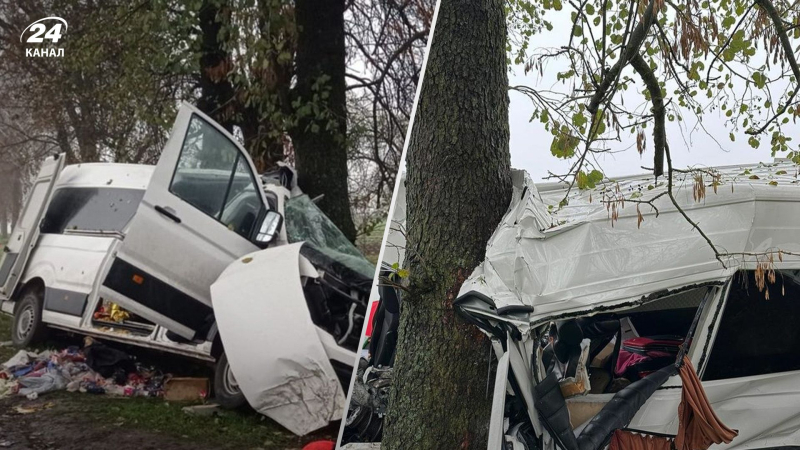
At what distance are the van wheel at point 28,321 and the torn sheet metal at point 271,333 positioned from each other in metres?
0.41

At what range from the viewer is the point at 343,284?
2041mm

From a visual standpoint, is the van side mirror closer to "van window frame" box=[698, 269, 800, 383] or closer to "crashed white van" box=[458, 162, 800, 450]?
"crashed white van" box=[458, 162, 800, 450]

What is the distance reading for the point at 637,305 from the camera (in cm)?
265

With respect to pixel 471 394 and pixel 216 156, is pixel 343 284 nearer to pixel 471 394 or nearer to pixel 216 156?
pixel 216 156

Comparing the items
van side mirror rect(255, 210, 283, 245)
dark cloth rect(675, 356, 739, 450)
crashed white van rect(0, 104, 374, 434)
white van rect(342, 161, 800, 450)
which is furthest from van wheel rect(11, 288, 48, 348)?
dark cloth rect(675, 356, 739, 450)

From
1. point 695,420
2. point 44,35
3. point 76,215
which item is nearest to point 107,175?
point 76,215

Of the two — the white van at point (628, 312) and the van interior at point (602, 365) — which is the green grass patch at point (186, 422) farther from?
the van interior at point (602, 365)

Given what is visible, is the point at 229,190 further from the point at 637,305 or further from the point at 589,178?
the point at 637,305

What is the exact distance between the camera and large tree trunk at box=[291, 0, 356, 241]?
209cm

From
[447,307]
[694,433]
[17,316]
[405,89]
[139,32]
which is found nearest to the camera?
[17,316]

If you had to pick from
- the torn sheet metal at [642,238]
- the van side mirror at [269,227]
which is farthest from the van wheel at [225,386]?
the torn sheet metal at [642,238]

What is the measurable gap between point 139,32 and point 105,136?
29 centimetres

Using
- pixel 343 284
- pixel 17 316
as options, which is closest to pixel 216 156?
pixel 343 284

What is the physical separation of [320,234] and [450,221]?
1.85 ft
